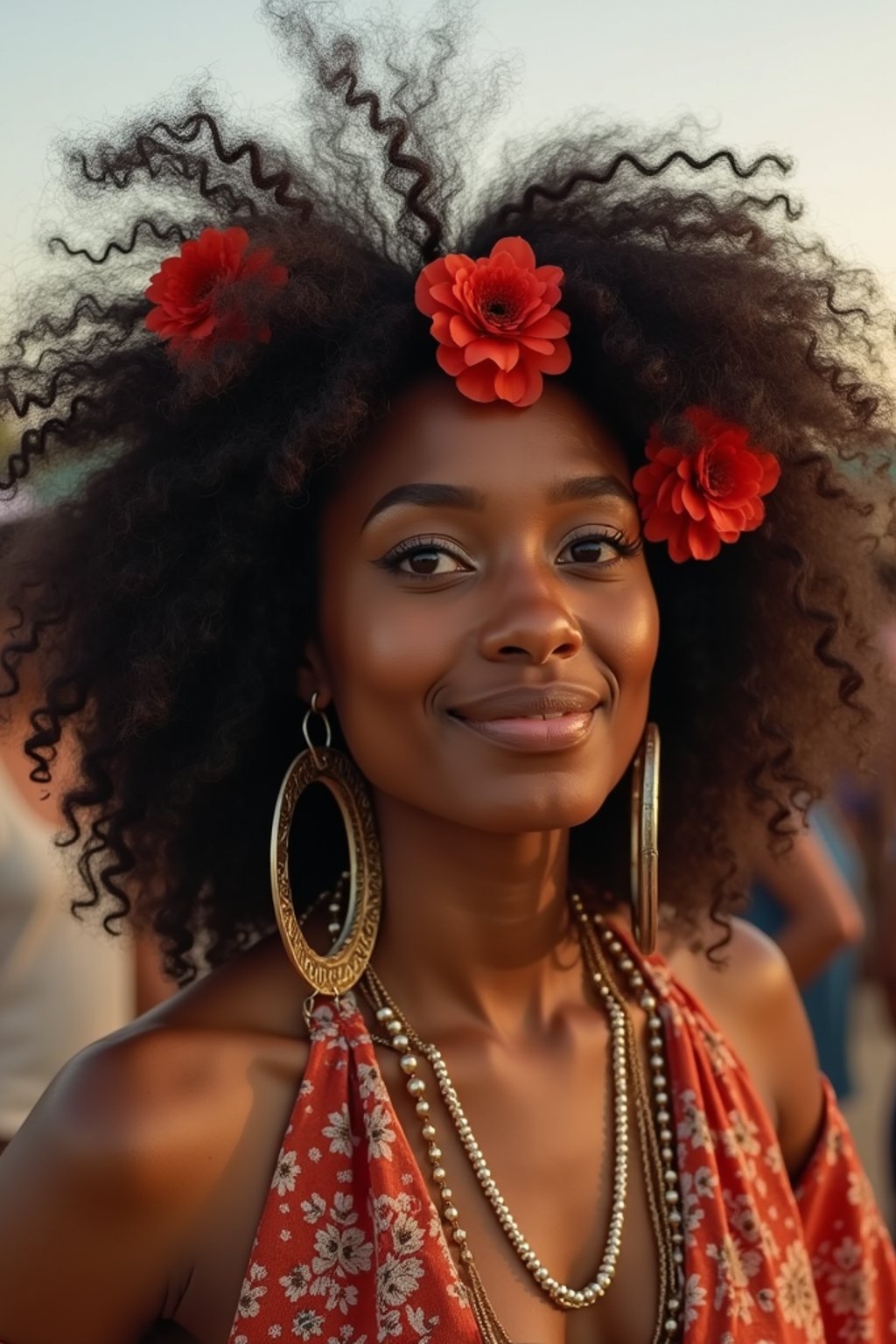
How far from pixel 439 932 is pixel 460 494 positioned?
2.07ft

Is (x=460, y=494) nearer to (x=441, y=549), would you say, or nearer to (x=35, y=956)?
(x=441, y=549)

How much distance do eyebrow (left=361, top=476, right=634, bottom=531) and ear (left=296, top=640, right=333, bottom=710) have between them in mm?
226

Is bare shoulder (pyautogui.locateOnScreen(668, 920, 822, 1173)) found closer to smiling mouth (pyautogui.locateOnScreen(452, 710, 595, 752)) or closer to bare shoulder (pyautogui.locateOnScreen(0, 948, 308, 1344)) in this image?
smiling mouth (pyautogui.locateOnScreen(452, 710, 595, 752))

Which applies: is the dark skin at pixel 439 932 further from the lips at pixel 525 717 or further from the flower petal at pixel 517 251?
the flower petal at pixel 517 251

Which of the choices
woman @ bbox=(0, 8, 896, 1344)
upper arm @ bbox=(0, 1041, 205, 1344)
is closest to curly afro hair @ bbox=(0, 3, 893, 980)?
woman @ bbox=(0, 8, 896, 1344)

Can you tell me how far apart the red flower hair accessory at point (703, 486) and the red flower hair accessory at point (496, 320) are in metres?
0.20

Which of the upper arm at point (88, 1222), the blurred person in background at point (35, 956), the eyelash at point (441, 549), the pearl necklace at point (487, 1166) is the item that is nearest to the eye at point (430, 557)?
the eyelash at point (441, 549)

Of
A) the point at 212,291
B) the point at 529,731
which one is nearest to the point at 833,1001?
the point at 529,731

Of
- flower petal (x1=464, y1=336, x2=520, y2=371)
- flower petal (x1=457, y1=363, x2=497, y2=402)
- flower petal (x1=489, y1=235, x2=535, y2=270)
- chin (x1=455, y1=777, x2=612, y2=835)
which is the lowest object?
chin (x1=455, y1=777, x2=612, y2=835)

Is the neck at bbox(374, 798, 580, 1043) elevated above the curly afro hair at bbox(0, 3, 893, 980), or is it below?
below

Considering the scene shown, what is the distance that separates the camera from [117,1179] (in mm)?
2047

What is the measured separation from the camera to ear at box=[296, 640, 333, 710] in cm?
234

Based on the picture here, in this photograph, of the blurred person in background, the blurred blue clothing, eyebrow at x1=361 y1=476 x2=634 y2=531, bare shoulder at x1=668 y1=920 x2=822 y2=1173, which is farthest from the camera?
the blurred blue clothing

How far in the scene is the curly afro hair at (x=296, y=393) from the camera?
7.39 feet
